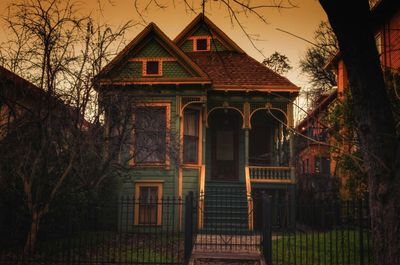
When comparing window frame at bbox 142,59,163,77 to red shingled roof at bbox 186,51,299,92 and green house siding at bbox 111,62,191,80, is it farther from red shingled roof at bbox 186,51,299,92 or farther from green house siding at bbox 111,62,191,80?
red shingled roof at bbox 186,51,299,92

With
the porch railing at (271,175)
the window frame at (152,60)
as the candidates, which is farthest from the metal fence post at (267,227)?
the window frame at (152,60)

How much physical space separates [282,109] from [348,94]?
6.10m

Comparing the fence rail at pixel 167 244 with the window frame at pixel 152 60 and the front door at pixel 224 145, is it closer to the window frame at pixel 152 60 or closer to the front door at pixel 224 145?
the front door at pixel 224 145

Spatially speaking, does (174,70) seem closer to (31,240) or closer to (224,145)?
(224,145)

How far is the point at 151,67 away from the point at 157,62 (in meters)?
0.33

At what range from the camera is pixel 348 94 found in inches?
526

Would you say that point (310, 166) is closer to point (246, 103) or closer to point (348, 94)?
point (246, 103)

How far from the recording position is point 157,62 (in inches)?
738

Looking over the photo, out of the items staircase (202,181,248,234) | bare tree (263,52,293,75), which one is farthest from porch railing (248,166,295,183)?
bare tree (263,52,293,75)

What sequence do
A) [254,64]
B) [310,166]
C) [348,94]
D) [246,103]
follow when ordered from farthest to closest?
[310,166], [254,64], [246,103], [348,94]

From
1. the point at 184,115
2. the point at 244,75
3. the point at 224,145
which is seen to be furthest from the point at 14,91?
the point at 224,145

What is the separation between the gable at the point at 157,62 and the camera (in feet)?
59.4

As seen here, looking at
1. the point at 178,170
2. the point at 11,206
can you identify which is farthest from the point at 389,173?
the point at 178,170

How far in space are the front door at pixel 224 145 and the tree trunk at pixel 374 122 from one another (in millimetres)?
15400
